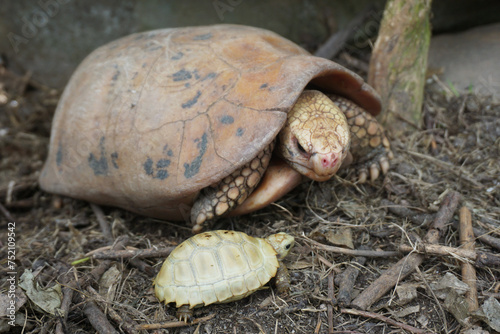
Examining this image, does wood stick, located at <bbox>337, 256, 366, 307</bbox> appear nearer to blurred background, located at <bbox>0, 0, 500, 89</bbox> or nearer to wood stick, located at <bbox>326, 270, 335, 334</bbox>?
wood stick, located at <bbox>326, 270, 335, 334</bbox>

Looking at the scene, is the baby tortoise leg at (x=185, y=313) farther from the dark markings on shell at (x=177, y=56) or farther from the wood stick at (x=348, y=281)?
the dark markings on shell at (x=177, y=56)

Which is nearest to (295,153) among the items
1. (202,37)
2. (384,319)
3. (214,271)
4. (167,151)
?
(167,151)

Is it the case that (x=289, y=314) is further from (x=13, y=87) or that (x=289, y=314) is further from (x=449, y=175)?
(x=13, y=87)

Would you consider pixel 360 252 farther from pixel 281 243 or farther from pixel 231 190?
pixel 231 190

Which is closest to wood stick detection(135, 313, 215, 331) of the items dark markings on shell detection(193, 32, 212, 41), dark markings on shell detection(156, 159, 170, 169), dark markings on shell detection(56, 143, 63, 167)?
dark markings on shell detection(156, 159, 170, 169)

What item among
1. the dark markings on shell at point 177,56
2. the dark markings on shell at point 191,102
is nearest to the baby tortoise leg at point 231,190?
the dark markings on shell at point 191,102

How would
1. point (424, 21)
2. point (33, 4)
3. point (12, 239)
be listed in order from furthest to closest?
point (33, 4), point (424, 21), point (12, 239)

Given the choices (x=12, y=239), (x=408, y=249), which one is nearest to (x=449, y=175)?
(x=408, y=249)
